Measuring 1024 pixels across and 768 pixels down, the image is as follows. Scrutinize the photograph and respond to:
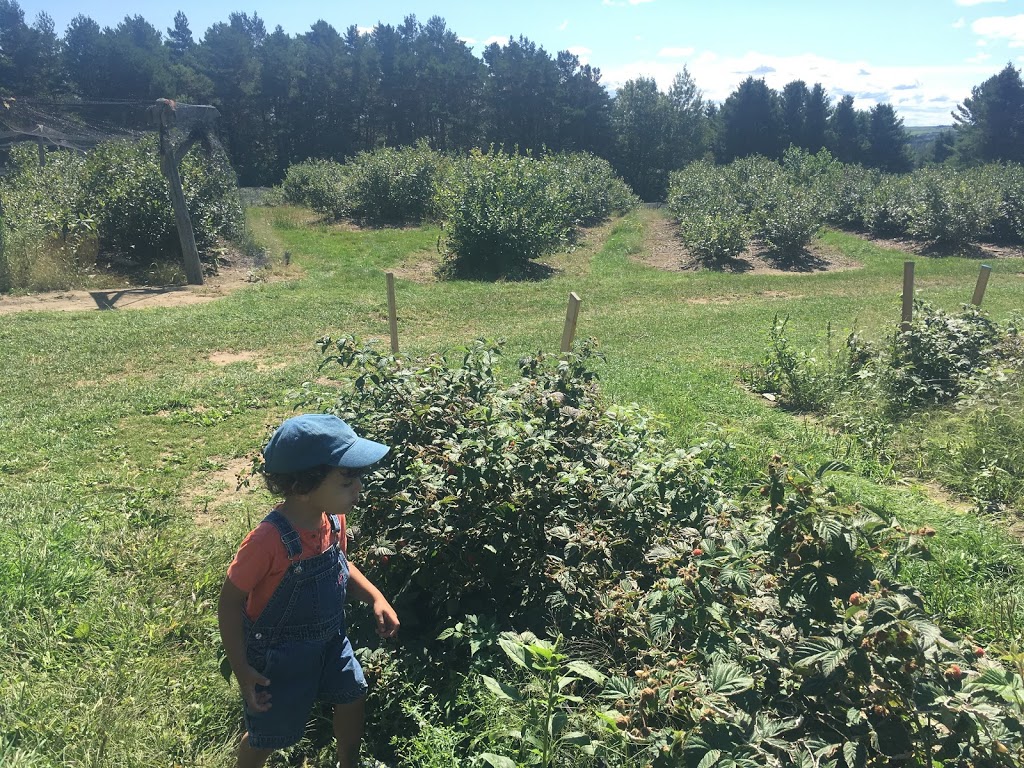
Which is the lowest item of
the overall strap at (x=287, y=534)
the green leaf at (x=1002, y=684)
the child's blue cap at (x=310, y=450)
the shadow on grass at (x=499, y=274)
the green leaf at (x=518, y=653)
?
the green leaf at (x=518, y=653)

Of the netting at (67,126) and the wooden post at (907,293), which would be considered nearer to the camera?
the wooden post at (907,293)

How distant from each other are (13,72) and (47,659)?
2256 inches

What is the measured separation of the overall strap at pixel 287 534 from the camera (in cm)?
221

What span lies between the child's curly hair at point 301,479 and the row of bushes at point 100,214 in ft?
38.0

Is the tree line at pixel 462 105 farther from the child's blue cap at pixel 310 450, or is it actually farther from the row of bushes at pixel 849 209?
→ the child's blue cap at pixel 310 450

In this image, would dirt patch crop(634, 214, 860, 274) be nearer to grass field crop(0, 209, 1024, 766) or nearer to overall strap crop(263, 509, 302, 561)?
grass field crop(0, 209, 1024, 766)

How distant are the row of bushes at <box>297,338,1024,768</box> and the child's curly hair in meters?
0.76

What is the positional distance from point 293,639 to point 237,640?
20cm

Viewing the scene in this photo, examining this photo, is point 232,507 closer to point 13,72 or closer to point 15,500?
point 15,500

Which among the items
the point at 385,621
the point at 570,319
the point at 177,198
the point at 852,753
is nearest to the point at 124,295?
the point at 177,198

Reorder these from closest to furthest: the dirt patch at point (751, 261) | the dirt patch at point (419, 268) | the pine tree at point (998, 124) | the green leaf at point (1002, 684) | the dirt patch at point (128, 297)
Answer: the green leaf at point (1002, 684), the dirt patch at point (128, 297), the dirt patch at point (419, 268), the dirt patch at point (751, 261), the pine tree at point (998, 124)

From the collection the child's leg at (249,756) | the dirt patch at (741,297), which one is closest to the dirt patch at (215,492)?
the child's leg at (249,756)

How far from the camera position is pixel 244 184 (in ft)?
139

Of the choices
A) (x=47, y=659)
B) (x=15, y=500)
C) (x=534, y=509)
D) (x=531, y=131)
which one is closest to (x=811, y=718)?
(x=534, y=509)
